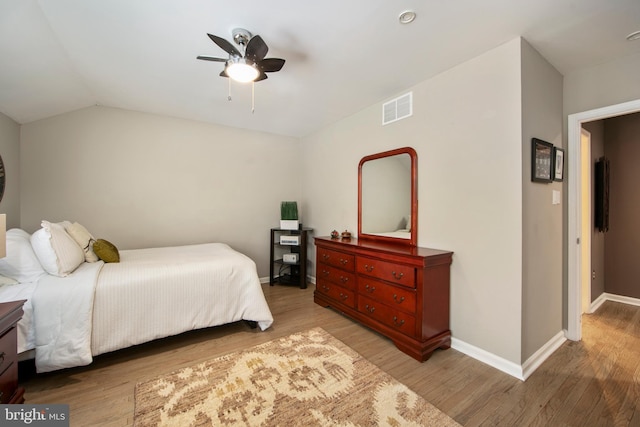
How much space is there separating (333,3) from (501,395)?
2789 mm

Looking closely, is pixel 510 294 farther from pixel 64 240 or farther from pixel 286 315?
pixel 64 240

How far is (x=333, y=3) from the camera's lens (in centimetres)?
162

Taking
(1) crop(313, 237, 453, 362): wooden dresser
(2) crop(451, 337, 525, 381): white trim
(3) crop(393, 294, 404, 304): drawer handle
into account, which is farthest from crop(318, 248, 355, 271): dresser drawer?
(2) crop(451, 337, 525, 381): white trim

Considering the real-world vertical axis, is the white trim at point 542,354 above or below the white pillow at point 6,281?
below

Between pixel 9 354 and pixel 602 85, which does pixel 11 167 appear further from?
pixel 602 85

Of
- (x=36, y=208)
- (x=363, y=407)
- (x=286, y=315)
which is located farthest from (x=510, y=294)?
(x=36, y=208)

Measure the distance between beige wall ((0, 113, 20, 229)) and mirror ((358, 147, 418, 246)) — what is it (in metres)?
3.75

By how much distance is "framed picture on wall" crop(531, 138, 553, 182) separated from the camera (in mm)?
1984

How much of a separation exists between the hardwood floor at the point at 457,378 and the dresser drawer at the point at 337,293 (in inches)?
10.4

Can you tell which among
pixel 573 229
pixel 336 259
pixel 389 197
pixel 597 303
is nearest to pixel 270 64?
pixel 389 197

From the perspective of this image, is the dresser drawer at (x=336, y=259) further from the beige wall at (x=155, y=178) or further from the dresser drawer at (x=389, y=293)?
the beige wall at (x=155, y=178)

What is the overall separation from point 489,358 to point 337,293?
1509mm

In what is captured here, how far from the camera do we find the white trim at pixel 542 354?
1.93 meters

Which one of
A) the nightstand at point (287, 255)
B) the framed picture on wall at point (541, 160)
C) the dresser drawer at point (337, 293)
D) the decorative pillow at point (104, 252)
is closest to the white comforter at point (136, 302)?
the decorative pillow at point (104, 252)
